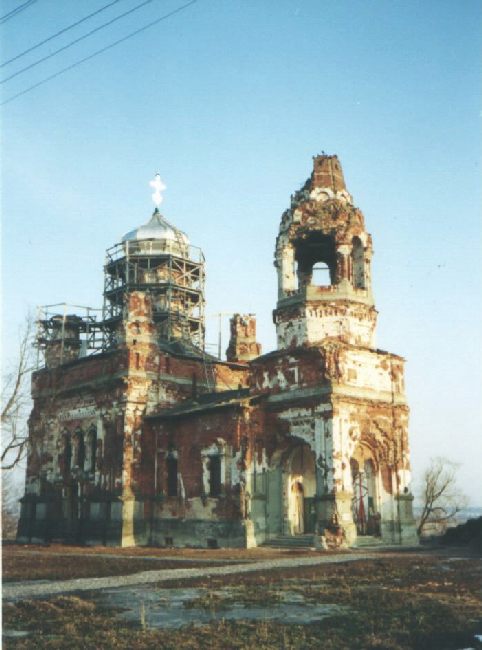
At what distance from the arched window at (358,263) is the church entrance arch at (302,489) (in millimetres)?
6117

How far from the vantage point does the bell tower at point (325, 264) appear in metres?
23.8

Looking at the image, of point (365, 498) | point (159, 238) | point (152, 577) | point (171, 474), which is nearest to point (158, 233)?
point (159, 238)

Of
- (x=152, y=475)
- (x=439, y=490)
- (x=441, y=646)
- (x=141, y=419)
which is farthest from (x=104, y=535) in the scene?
(x=439, y=490)

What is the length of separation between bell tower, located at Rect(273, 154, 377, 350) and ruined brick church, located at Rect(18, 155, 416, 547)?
0.16ft

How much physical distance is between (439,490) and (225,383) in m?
18.7

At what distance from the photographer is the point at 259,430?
23.9 meters

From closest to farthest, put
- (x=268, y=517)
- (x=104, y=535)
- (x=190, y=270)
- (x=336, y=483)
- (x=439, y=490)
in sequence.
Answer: (x=336, y=483) → (x=268, y=517) → (x=104, y=535) → (x=190, y=270) → (x=439, y=490)

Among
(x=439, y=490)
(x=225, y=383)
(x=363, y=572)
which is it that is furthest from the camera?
(x=439, y=490)

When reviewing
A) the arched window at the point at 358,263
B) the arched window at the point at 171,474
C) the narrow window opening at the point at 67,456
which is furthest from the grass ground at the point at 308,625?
the narrow window opening at the point at 67,456

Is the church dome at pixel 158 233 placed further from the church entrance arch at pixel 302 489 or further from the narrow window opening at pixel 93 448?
the church entrance arch at pixel 302 489

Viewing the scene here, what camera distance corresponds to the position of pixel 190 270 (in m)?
38.3

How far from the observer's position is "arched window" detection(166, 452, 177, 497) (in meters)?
26.4

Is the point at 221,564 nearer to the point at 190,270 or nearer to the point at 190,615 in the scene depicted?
the point at 190,615

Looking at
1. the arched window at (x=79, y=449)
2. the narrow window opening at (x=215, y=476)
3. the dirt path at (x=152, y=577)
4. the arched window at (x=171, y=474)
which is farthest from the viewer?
the arched window at (x=79, y=449)
